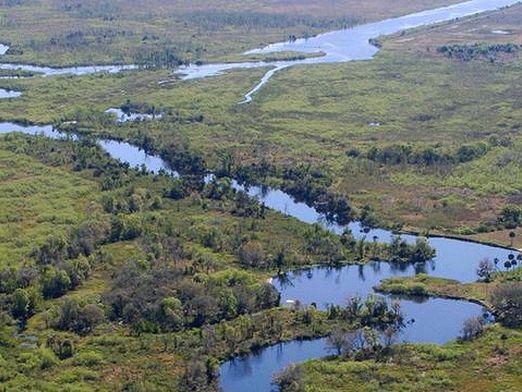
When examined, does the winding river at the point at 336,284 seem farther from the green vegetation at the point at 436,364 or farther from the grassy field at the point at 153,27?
the grassy field at the point at 153,27

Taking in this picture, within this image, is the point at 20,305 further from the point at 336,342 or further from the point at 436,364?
the point at 436,364

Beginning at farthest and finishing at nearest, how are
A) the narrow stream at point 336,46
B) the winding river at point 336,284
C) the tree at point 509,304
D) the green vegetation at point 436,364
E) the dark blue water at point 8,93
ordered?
1. the narrow stream at point 336,46
2. the dark blue water at point 8,93
3. the tree at point 509,304
4. the winding river at point 336,284
5. the green vegetation at point 436,364

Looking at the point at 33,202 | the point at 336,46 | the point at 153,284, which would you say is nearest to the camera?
the point at 153,284

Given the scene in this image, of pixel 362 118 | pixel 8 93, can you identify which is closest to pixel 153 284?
pixel 362 118

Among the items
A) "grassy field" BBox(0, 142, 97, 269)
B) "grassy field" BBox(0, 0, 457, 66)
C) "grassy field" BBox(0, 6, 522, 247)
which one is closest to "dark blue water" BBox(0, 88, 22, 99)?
"grassy field" BBox(0, 6, 522, 247)

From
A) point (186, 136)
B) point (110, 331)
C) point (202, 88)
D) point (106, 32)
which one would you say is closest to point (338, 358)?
point (110, 331)

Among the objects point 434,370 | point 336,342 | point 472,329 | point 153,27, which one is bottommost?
point 434,370

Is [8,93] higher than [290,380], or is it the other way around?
[8,93]

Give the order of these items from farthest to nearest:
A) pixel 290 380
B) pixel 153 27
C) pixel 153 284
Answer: pixel 153 27 → pixel 153 284 → pixel 290 380

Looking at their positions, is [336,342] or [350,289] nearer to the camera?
[336,342]

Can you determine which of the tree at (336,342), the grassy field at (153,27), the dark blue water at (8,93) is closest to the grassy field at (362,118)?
the dark blue water at (8,93)

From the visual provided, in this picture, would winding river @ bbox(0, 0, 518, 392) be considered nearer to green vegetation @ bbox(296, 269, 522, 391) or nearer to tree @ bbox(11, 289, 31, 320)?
green vegetation @ bbox(296, 269, 522, 391)
